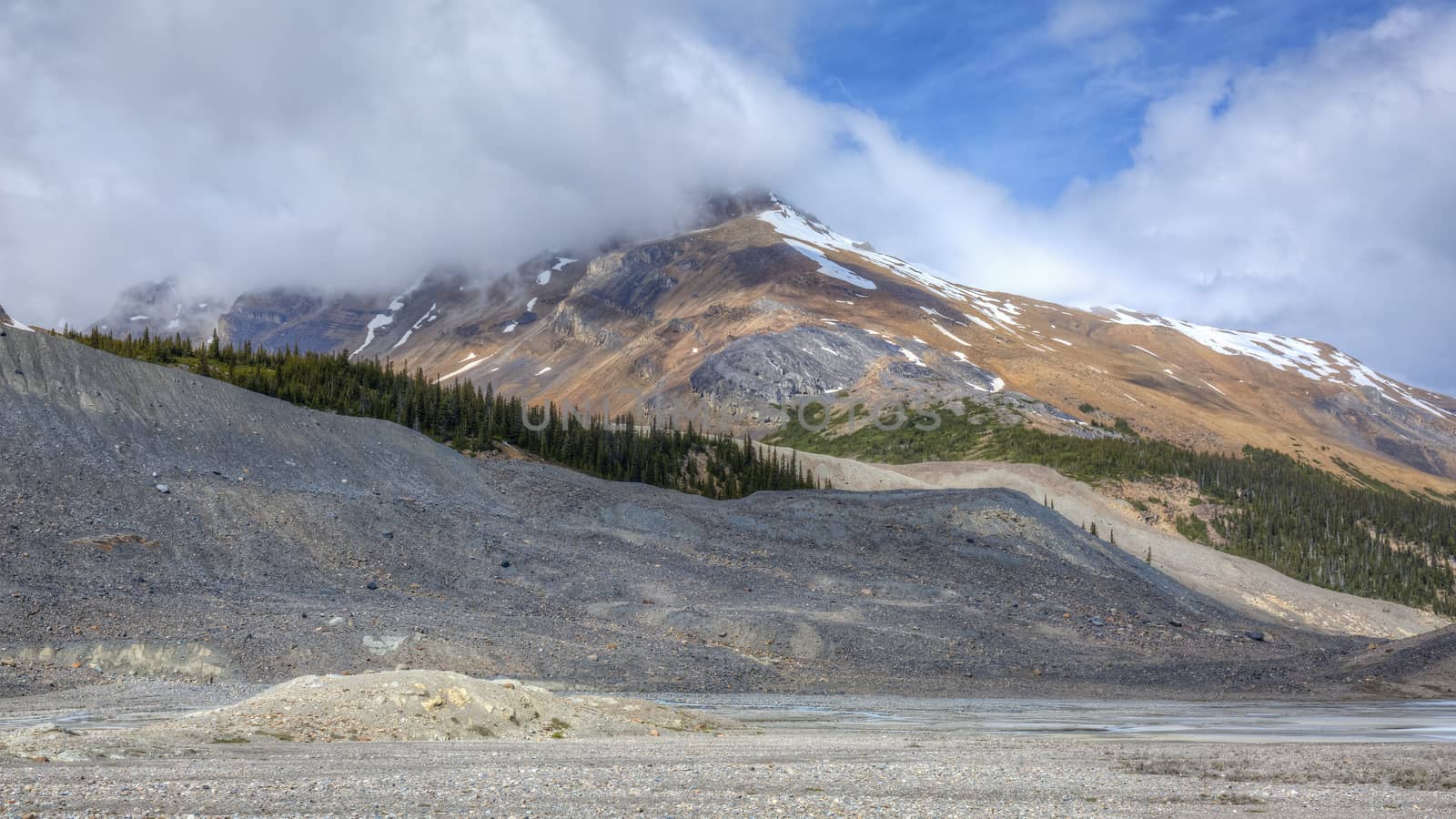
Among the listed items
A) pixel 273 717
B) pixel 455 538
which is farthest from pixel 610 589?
pixel 273 717

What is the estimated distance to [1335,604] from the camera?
7512 centimetres

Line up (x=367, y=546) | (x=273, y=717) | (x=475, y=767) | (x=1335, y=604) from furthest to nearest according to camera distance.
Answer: (x=1335, y=604), (x=367, y=546), (x=273, y=717), (x=475, y=767)

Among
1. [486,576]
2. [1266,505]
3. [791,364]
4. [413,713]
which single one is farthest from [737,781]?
[791,364]

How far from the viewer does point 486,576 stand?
40719 mm

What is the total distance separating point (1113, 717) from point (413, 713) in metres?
19.3

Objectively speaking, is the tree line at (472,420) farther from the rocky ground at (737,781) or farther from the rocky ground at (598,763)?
the rocky ground at (737,781)

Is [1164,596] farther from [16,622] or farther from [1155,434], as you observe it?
[1155,434]

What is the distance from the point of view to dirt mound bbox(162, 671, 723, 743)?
17.7 meters

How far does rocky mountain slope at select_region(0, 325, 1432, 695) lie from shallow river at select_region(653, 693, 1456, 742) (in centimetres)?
316

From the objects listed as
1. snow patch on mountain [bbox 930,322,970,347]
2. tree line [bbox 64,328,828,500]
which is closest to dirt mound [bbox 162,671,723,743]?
tree line [bbox 64,328,828,500]

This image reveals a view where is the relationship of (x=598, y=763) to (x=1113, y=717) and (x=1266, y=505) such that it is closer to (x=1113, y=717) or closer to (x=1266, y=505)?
(x=1113, y=717)

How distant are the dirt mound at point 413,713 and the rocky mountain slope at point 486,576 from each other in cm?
921

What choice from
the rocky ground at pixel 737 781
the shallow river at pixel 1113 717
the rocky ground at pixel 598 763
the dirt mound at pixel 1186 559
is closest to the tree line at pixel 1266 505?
the dirt mound at pixel 1186 559

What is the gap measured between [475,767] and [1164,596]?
1824 inches
